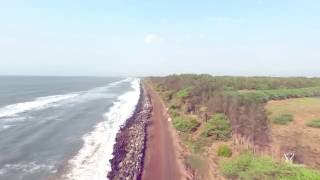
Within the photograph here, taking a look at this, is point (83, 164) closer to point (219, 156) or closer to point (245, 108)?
point (219, 156)

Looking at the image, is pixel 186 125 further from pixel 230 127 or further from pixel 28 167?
pixel 28 167

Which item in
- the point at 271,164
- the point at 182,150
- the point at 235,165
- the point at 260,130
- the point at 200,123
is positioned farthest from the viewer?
the point at 200,123

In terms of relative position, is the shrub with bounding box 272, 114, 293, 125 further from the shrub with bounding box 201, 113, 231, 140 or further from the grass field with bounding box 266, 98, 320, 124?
the shrub with bounding box 201, 113, 231, 140

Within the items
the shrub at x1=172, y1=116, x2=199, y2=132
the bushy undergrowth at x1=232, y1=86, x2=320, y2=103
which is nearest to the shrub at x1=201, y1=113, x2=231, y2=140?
the shrub at x1=172, y1=116, x2=199, y2=132

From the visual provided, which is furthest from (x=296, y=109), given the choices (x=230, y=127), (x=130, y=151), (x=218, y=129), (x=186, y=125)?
(x=130, y=151)

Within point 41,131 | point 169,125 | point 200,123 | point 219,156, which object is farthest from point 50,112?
point 219,156

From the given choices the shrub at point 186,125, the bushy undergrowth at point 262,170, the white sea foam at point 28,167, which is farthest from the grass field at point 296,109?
the white sea foam at point 28,167
